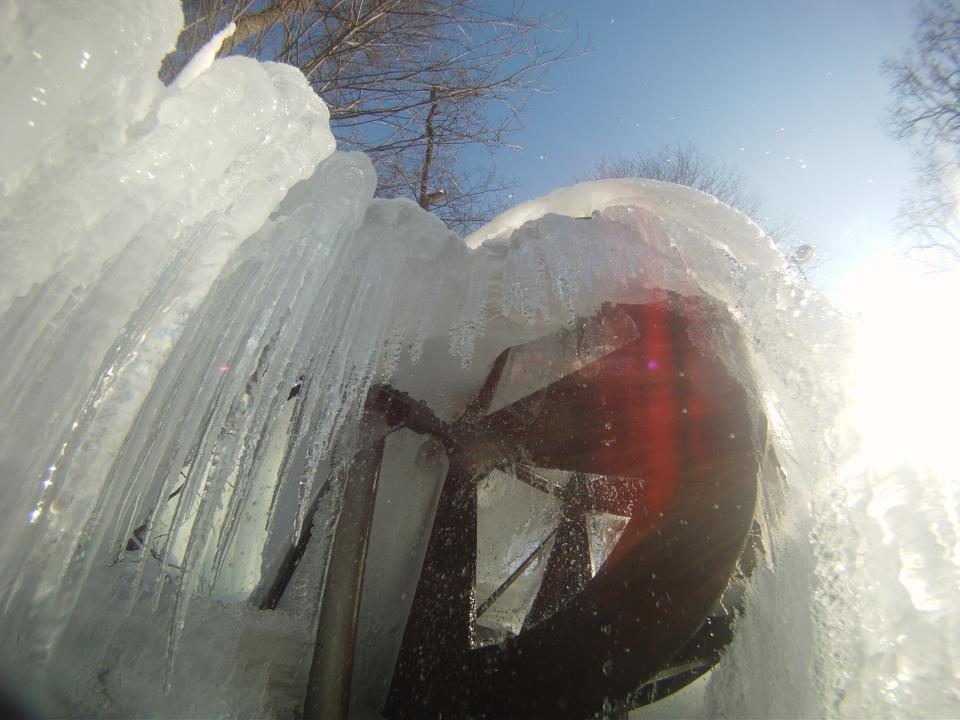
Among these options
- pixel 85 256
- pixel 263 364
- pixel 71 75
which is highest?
pixel 71 75

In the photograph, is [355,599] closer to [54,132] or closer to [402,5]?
[54,132]

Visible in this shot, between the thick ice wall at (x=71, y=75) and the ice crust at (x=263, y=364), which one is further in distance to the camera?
the ice crust at (x=263, y=364)

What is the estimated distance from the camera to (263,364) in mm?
1551

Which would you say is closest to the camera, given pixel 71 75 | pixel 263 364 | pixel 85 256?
pixel 71 75

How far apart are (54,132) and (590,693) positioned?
2.17 m

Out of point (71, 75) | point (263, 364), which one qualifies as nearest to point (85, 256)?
point (71, 75)

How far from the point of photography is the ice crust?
914mm

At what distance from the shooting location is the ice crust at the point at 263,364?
914mm

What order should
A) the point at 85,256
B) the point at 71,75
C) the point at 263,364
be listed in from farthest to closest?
the point at 263,364
the point at 85,256
the point at 71,75

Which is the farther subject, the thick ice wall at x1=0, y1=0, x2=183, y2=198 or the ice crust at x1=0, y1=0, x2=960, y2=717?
the ice crust at x1=0, y1=0, x2=960, y2=717

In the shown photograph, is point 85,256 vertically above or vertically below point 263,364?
below

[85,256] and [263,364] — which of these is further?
[263,364]

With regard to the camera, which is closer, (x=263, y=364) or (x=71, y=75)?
(x=71, y=75)

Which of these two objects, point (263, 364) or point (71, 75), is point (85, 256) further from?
point (263, 364)
